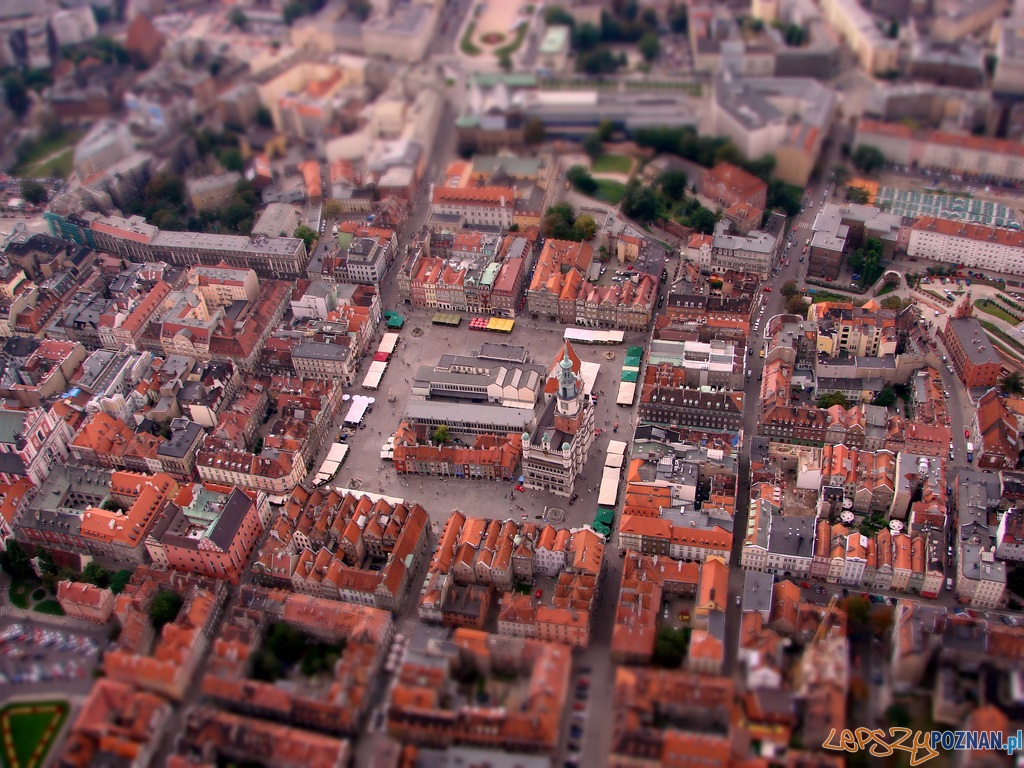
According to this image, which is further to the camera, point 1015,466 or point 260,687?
point 1015,466

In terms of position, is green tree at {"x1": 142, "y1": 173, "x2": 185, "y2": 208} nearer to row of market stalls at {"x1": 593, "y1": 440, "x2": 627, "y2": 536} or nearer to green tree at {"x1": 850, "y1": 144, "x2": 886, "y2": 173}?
row of market stalls at {"x1": 593, "y1": 440, "x2": 627, "y2": 536}

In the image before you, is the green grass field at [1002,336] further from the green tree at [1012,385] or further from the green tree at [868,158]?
the green tree at [868,158]

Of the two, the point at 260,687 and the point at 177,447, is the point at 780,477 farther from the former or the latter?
the point at 177,447

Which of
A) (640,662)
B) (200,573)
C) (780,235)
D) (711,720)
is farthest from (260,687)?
(780,235)

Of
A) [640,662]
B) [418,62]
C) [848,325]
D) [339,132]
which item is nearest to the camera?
[640,662]

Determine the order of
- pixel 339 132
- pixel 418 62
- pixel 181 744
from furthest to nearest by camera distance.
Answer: pixel 418 62, pixel 339 132, pixel 181 744

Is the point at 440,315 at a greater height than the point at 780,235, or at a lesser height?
lesser

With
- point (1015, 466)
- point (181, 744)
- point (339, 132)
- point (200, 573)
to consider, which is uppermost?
point (339, 132)
